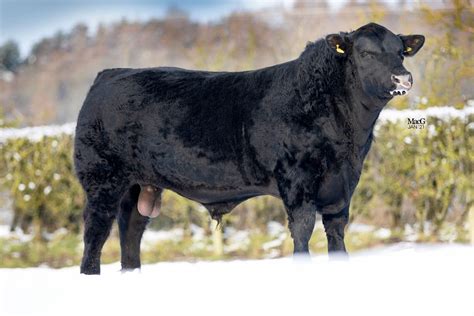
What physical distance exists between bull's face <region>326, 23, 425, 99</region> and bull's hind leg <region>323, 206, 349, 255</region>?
91 centimetres

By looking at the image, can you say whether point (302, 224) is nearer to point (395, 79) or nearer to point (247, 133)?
point (247, 133)

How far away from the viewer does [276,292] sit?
4.45 metres

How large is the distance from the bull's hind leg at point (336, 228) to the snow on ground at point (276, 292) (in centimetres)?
43

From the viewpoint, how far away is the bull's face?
5121 millimetres

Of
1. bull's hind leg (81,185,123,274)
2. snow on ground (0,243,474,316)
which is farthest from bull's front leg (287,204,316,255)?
bull's hind leg (81,185,123,274)

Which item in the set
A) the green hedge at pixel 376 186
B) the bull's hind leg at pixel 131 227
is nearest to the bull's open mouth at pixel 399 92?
the bull's hind leg at pixel 131 227

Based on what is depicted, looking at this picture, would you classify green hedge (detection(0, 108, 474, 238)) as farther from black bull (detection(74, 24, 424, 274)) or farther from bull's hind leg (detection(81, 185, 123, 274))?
bull's hind leg (detection(81, 185, 123, 274))

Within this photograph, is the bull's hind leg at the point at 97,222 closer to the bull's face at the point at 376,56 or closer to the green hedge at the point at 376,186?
the bull's face at the point at 376,56

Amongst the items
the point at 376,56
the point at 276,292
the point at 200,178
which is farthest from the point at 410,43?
the point at 276,292

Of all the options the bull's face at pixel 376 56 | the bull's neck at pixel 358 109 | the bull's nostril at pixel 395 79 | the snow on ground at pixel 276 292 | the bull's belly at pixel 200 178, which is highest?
the bull's face at pixel 376 56

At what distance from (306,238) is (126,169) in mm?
1608

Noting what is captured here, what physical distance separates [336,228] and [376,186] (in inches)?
194

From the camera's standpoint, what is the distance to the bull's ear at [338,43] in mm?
5406

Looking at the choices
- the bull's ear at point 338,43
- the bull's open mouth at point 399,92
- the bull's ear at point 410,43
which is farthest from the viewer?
the bull's ear at point 410,43
